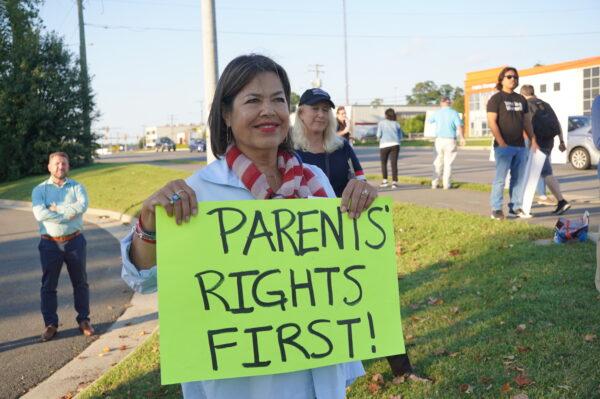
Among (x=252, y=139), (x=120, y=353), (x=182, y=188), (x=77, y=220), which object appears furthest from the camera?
(x=77, y=220)

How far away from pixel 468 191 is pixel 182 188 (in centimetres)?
1204

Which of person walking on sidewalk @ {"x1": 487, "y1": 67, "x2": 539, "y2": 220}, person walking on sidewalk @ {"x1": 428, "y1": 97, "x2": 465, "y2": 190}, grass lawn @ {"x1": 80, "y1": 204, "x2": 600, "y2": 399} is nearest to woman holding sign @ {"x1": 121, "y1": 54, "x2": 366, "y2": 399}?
grass lawn @ {"x1": 80, "y1": 204, "x2": 600, "y2": 399}

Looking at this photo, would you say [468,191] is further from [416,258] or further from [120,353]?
[120,353]

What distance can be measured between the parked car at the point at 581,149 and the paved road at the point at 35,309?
13.5 m

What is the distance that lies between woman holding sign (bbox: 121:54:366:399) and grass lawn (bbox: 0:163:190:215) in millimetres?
12232

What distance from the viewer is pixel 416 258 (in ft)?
25.2

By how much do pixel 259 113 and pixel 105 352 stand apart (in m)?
4.23

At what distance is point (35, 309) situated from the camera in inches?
284

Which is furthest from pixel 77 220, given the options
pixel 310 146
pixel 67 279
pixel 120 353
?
pixel 310 146

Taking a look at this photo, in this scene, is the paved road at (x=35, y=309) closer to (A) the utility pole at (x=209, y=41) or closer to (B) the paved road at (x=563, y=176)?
(A) the utility pole at (x=209, y=41)

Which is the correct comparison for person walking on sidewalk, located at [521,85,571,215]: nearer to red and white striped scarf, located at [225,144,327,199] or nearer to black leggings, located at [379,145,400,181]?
black leggings, located at [379,145,400,181]

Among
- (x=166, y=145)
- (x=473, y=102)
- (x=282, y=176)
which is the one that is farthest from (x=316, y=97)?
(x=166, y=145)

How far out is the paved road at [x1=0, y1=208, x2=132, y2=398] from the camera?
17.8ft

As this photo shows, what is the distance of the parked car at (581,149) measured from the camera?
18.1m
